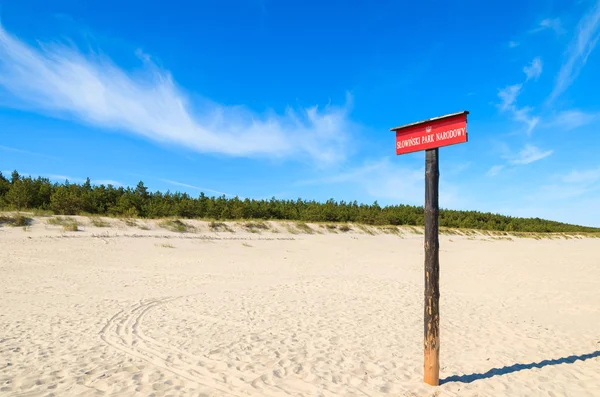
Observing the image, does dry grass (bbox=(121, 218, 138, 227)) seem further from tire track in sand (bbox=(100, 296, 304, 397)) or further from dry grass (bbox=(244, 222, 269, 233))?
tire track in sand (bbox=(100, 296, 304, 397))

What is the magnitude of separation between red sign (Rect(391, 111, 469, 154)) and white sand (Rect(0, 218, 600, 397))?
3.45 meters

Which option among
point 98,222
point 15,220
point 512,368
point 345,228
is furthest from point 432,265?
point 345,228

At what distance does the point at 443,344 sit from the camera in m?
6.97

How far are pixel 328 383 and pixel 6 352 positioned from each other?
5.34m

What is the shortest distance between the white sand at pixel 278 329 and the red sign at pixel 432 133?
3449 mm

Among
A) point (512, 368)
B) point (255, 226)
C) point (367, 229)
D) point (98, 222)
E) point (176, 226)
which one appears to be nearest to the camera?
point (512, 368)

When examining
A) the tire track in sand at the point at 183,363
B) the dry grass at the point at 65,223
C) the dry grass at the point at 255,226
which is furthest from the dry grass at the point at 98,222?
the tire track in sand at the point at 183,363

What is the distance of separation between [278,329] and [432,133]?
5161mm

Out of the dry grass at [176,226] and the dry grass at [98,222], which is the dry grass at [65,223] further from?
the dry grass at [176,226]

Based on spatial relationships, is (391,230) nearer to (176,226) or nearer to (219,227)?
(219,227)

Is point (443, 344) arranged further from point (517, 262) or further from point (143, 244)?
point (143, 244)

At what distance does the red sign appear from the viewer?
15.6 ft

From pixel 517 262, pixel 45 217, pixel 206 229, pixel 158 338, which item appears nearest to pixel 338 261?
pixel 517 262

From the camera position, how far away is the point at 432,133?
5.05 m
